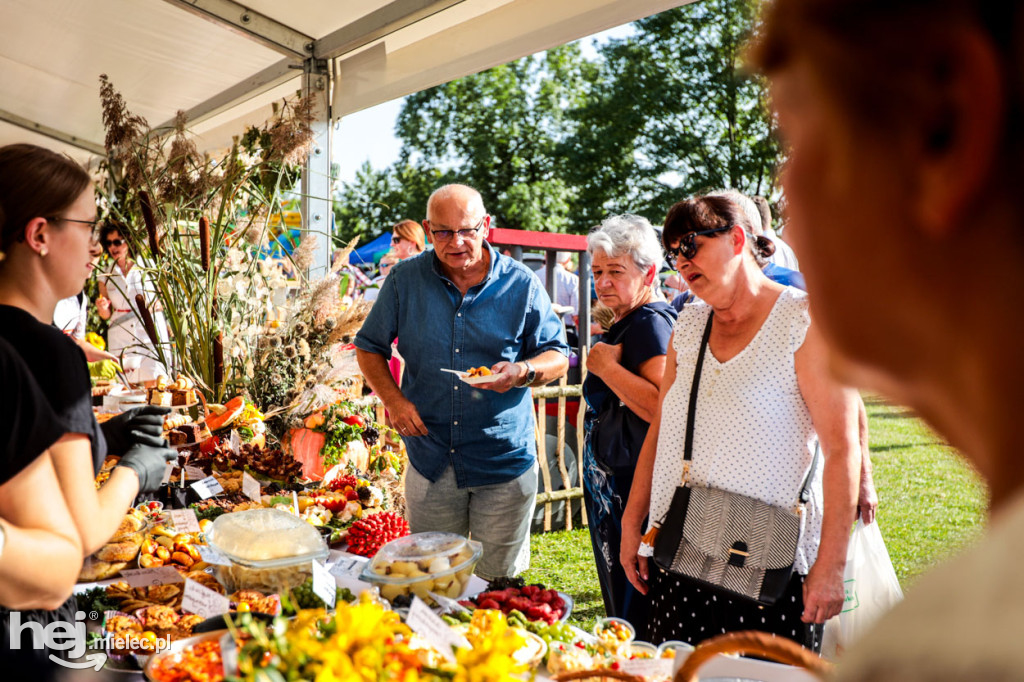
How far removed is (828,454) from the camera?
75.1 inches

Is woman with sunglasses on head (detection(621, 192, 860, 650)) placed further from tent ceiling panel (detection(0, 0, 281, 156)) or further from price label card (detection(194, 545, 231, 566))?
tent ceiling panel (detection(0, 0, 281, 156))

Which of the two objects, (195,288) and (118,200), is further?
(118,200)

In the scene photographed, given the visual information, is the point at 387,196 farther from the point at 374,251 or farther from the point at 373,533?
the point at 373,533

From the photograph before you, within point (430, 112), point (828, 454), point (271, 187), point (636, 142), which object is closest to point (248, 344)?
point (271, 187)

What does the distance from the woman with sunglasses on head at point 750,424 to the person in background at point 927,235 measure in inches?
61.0

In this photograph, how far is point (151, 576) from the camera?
1920mm

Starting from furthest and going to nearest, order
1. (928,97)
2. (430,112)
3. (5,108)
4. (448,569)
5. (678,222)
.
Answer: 1. (430,112)
2. (5,108)
3. (678,222)
4. (448,569)
5. (928,97)

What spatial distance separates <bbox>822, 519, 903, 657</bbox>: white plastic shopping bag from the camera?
7.63ft

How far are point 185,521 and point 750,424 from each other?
1741 mm

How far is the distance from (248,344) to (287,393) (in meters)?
0.30

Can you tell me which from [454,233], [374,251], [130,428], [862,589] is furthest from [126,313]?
[862,589]

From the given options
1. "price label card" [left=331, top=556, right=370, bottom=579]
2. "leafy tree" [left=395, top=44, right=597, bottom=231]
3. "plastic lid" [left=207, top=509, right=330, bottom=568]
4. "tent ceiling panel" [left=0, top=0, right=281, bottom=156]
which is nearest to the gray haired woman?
"price label card" [left=331, top=556, right=370, bottom=579]

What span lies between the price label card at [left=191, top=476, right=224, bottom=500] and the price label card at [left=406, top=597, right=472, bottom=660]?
5.15 ft

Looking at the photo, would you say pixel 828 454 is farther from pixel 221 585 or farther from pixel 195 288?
pixel 195 288
